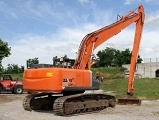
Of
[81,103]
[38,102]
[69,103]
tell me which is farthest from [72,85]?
[38,102]

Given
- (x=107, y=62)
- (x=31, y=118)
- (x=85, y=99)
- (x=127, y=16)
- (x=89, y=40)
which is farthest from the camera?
(x=107, y=62)

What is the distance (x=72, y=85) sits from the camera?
15.1 meters

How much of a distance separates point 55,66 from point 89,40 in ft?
8.26

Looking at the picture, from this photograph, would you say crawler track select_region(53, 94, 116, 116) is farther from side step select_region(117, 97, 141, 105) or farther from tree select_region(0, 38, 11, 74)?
tree select_region(0, 38, 11, 74)

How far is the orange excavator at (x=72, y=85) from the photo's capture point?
14.7 meters

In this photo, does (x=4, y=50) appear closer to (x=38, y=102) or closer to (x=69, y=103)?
(x=38, y=102)

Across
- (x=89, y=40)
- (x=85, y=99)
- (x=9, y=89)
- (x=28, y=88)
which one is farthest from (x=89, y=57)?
(x=9, y=89)

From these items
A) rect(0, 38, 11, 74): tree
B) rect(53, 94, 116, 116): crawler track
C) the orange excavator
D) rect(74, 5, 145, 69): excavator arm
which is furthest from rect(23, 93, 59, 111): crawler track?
rect(0, 38, 11, 74): tree

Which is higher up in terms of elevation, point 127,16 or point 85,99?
point 127,16

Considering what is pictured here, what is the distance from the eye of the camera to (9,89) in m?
34.8

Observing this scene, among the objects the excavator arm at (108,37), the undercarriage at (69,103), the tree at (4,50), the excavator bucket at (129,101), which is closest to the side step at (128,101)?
the excavator bucket at (129,101)

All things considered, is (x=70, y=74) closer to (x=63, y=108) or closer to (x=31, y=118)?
(x=63, y=108)

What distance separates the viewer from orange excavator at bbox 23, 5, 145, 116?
48.3 feet

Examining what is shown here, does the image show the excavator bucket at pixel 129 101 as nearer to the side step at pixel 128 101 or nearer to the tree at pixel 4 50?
the side step at pixel 128 101
